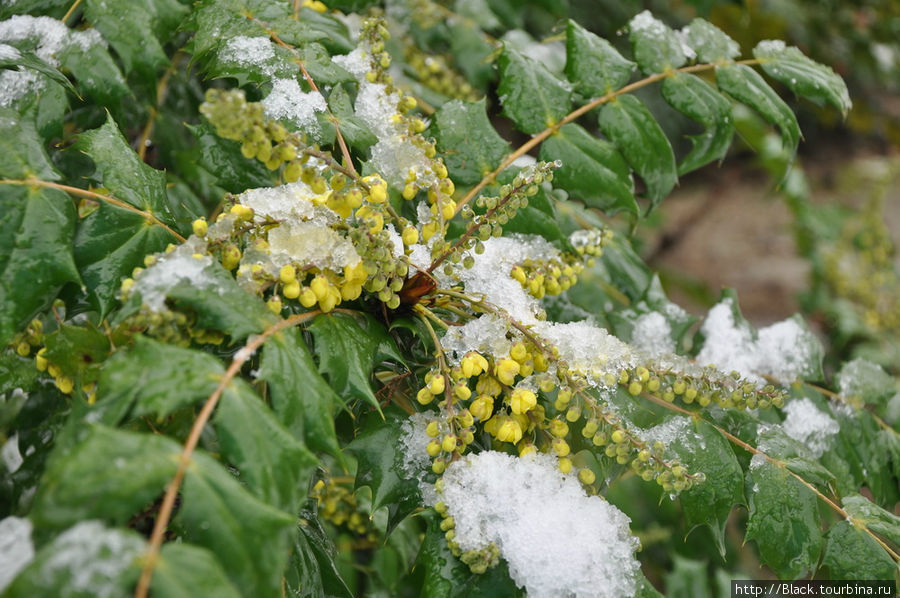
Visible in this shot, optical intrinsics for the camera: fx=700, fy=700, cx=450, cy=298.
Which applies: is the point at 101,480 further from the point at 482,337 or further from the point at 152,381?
the point at 482,337

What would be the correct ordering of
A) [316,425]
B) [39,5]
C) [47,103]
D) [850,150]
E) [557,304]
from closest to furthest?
1. [316,425]
2. [47,103]
3. [39,5]
4. [557,304]
5. [850,150]

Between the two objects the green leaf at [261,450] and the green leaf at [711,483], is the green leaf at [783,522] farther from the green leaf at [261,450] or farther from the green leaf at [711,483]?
the green leaf at [261,450]

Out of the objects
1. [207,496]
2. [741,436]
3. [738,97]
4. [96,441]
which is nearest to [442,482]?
[207,496]

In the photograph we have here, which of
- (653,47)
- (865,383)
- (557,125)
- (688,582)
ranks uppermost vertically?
(653,47)

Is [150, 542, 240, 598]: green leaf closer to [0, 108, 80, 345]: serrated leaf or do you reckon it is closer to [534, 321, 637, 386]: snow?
[0, 108, 80, 345]: serrated leaf

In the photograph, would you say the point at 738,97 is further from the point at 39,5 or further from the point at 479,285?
the point at 39,5

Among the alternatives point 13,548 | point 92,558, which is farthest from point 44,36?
point 92,558
